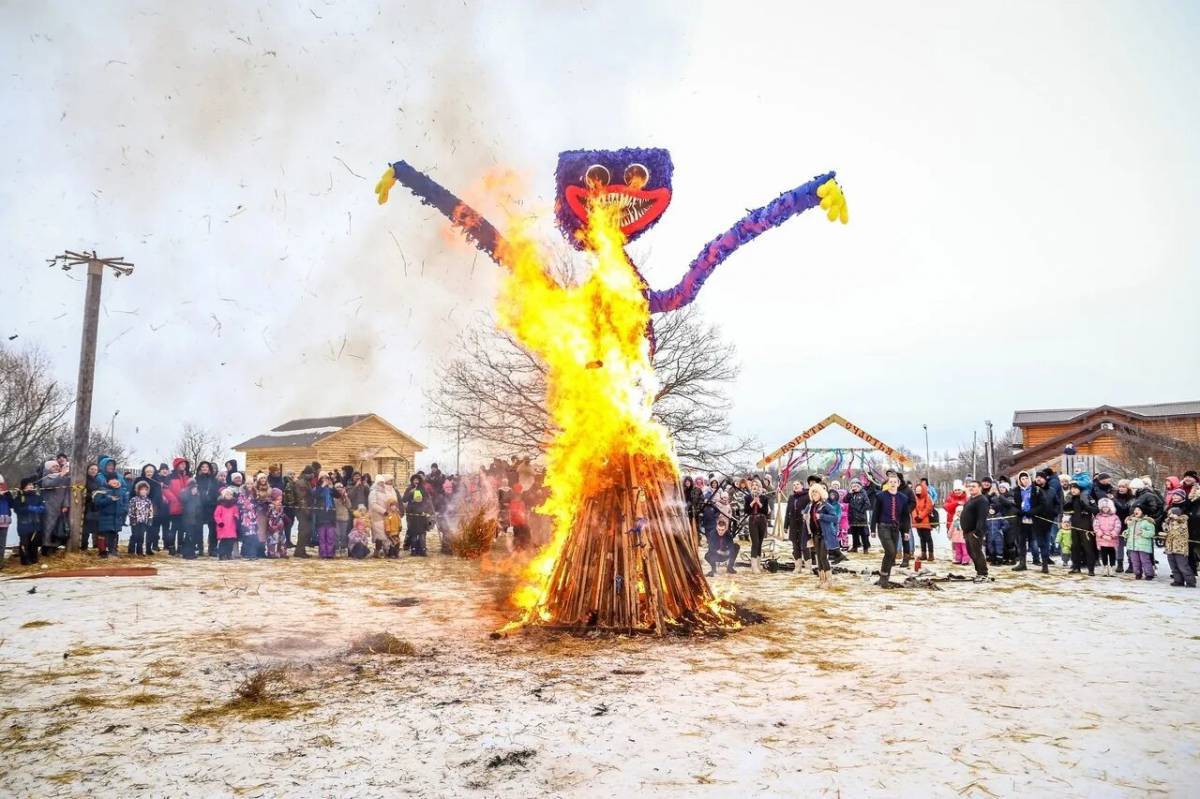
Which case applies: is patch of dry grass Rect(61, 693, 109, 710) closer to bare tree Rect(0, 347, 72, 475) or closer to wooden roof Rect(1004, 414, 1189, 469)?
bare tree Rect(0, 347, 72, 475)

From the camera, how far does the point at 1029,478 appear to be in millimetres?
13625

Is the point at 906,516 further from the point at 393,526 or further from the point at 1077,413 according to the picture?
the point at 1077,413

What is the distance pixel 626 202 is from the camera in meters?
7.78

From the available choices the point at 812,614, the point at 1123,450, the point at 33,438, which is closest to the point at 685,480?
the point at 812,614

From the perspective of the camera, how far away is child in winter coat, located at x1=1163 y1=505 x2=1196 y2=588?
406 inches

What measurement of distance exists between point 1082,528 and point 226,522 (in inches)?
618

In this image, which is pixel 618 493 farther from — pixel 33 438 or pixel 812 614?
pixel 33 438

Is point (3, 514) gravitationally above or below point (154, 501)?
below

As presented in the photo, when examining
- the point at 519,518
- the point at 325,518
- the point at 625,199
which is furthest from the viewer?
the point at 519,518

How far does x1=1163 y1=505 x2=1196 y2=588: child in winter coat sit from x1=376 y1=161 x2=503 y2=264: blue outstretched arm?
10679 millimetres

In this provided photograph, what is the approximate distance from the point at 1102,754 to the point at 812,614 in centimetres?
441

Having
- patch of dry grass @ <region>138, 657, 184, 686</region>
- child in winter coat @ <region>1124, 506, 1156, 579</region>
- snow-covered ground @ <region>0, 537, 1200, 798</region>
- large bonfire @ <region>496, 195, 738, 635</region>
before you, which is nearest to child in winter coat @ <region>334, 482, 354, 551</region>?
snow-covered ground @ <region>0, 537, 1200, 798</region>

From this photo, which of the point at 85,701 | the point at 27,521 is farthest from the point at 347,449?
the point at 85,701

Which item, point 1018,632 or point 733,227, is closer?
point 1018,632
